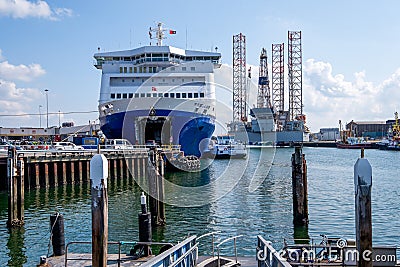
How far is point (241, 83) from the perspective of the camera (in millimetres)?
133375

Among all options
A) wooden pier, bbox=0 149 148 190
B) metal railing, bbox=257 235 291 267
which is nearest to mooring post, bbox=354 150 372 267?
metal railing, bbox=257 235 291 267

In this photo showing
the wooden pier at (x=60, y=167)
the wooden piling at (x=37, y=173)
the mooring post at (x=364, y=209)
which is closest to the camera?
the mooring post at (x=364, y=209)

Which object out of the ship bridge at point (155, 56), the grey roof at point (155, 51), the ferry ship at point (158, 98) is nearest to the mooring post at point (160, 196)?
the ferry ship at point (158, 98)

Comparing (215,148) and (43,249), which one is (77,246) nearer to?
(43,249)

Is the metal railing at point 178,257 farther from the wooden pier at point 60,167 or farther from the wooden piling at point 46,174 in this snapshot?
the wooden piling at point 46,174

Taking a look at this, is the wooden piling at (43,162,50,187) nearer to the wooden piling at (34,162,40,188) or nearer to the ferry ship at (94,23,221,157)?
the wooden piling at (34,162,40,188)

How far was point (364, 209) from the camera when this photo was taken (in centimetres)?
761

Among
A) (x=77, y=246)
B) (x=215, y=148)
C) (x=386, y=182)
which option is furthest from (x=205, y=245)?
(x=215, y=148)

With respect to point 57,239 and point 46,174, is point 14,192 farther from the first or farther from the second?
point 46,174

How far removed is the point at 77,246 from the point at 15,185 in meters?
4.45

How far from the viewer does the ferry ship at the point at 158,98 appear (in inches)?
1825

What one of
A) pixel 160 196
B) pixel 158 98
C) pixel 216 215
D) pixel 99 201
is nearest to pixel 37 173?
pixel 216 215

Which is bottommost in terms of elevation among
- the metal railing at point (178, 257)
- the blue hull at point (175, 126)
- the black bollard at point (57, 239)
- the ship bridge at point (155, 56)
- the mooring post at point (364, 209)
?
the black bollard at point (57, 239)

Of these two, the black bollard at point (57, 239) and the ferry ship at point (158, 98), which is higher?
the ferry ship at point (158, 98)
